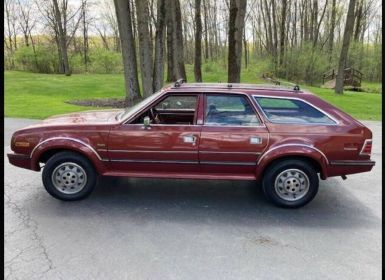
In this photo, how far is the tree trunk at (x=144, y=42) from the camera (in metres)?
12.7

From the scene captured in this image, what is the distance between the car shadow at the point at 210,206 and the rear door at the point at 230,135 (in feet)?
1.69

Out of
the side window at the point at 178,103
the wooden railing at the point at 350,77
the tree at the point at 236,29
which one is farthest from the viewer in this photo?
the wooden railing at the point at 350,77

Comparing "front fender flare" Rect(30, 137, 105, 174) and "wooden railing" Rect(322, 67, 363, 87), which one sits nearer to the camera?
"front fender flare" Rect(30, 137, 105, 174)

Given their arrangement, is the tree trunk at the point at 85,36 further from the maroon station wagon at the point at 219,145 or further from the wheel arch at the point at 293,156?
the wheel arch at the point at 293,156

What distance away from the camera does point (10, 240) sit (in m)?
3.87

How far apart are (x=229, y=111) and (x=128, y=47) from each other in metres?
9.65

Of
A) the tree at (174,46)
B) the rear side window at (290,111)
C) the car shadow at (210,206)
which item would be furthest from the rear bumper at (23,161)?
the tree at (174,46)

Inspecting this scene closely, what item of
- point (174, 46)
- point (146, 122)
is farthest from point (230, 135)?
point (174, 46)

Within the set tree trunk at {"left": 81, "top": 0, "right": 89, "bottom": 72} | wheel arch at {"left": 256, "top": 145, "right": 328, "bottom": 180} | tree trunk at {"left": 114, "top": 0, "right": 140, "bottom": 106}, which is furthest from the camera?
tree trunk at {"left": 81, "top": 0, "right": 89, "bottom": 72}

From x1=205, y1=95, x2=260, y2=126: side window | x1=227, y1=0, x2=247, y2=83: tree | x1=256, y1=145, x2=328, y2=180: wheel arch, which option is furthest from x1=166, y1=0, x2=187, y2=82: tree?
x1=256, y1=145, x2=328, y2=180: wheel arch

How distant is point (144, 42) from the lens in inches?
514

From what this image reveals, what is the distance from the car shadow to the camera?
14.6ft

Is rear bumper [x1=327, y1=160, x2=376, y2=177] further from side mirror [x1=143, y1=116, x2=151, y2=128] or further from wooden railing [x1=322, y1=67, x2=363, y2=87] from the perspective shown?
wooden railing [x1=322, y1=67, x2=363, y2=87]

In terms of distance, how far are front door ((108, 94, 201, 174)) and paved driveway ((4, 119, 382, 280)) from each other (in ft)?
1.65
